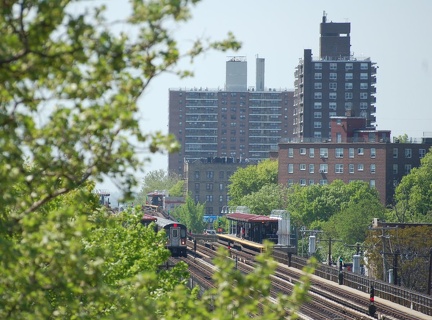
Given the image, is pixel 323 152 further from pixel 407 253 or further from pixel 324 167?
pixel 407 253

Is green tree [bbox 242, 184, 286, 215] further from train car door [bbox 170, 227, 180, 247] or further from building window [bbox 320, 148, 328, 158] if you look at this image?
train car door [bbox 170, 227, 180, 247]

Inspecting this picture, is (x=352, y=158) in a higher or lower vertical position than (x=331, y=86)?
lower

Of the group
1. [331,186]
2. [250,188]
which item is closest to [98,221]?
[331,186]

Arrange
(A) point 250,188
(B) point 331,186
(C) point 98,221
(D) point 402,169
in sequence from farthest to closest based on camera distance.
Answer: (A) point 250,188
(D) point 402,169
(B) point 331,186
(C) point 98,221

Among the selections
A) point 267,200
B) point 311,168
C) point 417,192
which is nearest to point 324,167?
point 311,168

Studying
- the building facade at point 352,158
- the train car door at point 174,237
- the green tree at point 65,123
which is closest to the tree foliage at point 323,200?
the building facade at point 352,158

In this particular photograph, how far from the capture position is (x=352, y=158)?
155500mm

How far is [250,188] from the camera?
181 m

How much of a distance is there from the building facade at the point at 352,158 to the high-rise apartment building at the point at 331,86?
34670mm

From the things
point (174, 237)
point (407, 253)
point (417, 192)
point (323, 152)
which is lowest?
point (407, 253)

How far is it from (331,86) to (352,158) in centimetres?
4313

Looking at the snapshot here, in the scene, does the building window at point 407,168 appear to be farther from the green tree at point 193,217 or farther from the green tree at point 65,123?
the green tree at point 65,123

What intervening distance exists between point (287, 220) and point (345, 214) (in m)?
12.0

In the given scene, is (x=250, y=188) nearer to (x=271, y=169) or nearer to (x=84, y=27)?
(x=271, y=169)
